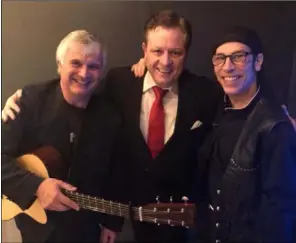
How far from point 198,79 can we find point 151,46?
169 millimetres

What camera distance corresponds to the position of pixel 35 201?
1.47 meters

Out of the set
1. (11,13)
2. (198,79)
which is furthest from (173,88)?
(11,13)

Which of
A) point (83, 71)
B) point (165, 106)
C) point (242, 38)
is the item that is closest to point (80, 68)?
point (83, 71)

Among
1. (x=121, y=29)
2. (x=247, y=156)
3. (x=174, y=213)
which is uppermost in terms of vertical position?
(x=121, y=29)

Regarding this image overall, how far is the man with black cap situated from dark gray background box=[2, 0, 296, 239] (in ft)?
0.14

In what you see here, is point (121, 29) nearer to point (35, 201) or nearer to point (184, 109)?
point (184, 109)

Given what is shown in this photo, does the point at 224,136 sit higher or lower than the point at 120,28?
lower

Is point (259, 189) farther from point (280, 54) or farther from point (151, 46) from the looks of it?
point (151, 46)

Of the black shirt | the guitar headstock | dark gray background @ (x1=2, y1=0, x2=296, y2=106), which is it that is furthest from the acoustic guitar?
dark gray background @ (x1=2, y1=0, x2=296, y2=106)

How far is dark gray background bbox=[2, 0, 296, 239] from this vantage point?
1446mm

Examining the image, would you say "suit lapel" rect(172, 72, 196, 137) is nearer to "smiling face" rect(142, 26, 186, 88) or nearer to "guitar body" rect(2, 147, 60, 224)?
"smiling face" rect(142, 26, 186, 88)

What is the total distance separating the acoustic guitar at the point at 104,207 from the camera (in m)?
1.44

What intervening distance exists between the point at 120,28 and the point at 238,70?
0.37 metres

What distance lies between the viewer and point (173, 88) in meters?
1.47
